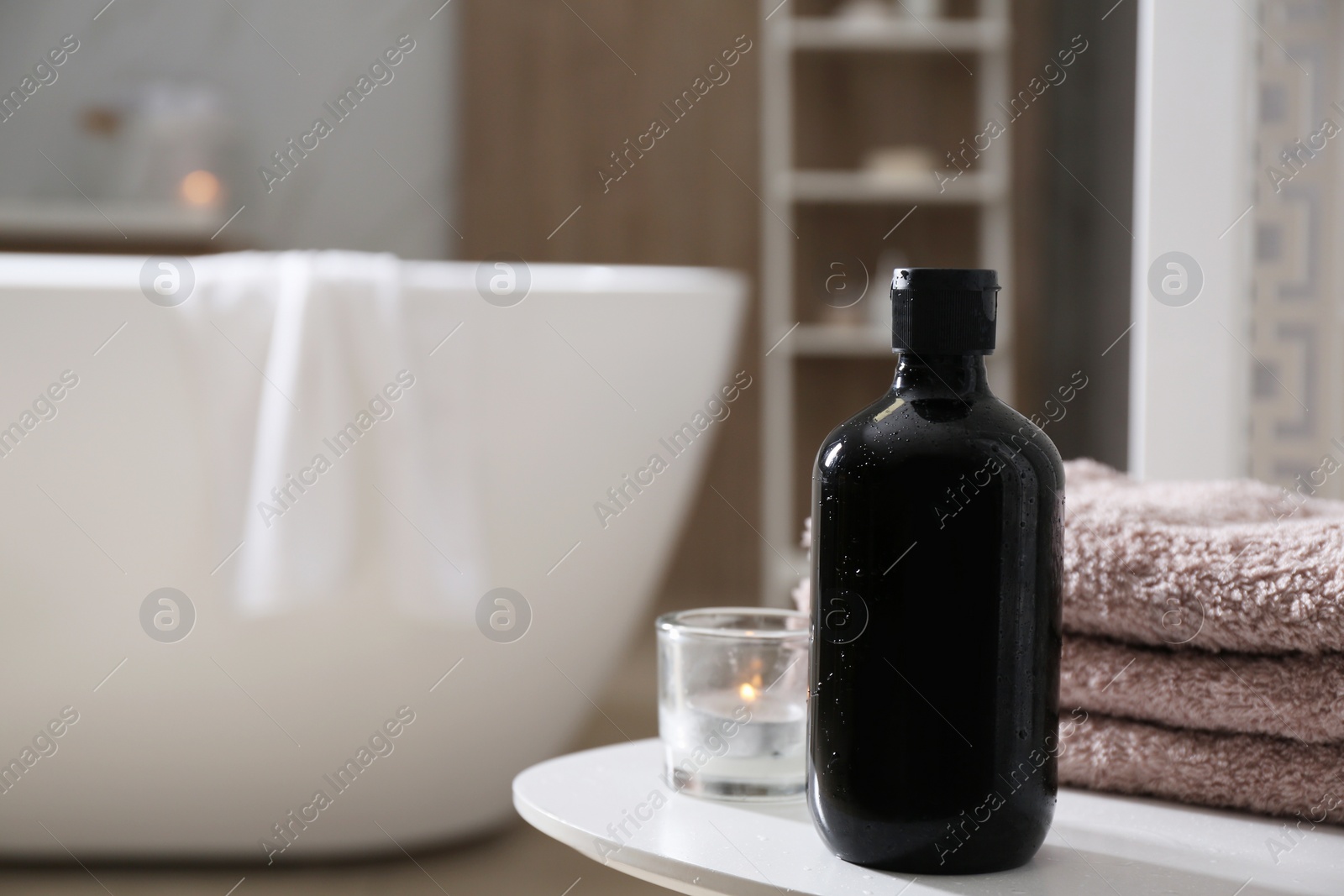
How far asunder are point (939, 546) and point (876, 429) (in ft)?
0.15

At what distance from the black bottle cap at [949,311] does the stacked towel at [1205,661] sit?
96 mm

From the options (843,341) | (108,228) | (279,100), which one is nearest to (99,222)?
(108,228)

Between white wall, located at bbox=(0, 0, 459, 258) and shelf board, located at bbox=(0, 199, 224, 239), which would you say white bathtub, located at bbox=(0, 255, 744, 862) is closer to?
shelf board, located at bbox=(0, 199, 224, 239)

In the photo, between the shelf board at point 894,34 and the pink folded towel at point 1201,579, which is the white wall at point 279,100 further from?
the pink folded towel at point 1201,579

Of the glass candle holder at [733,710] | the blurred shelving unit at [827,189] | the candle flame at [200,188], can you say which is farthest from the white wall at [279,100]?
the glass candle holder at [733,710]

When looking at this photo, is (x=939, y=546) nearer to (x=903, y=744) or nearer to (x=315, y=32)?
(x=903, y=744)

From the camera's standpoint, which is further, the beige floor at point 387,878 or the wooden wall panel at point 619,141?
the wooden wall panel at point 619,141

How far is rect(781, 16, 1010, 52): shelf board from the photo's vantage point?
8.32 feet

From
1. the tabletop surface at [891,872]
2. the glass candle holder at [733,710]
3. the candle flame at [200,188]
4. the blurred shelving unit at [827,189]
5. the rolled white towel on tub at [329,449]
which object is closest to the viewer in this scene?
the tabletop surface at [891,872]

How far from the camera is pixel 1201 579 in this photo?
43 cm

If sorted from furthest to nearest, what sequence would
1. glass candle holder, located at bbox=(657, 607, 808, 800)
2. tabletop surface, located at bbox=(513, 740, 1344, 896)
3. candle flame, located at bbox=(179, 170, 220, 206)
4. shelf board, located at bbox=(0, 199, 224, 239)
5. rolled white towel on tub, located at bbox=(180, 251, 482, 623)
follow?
1. candle flame, located at bbox=(179, 170, 220, 206)
2. shelf board, located at bbox=(0, 199, 224, 239)
3. rolled white towel on tub, located at bbox=(180, 251, 482, 623)
4. glass candle holder, located at bbox=(657, 607, 808, 800)
5. tabletop surface, located at bbox=(513, 740, 1344, 896)

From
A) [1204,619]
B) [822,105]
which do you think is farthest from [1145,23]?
[822,105]

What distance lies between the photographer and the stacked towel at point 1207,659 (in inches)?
16.6

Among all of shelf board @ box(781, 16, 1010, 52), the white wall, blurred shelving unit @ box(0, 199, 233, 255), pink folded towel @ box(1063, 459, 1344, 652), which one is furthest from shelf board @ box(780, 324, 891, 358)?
pink folded towel @ box(1063, 459, 1344, 652)
